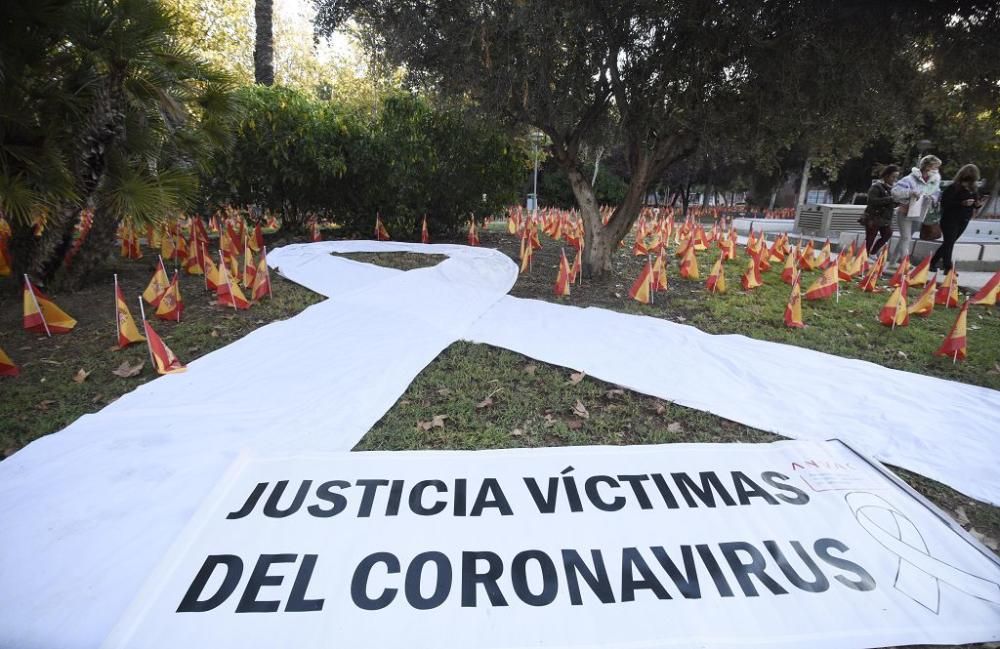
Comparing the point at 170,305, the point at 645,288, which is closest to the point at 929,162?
the point at 645,288

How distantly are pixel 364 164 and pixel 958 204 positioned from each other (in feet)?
33.6

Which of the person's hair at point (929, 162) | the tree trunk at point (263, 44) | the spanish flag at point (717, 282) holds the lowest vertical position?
the spanish flag at point (717, 282)

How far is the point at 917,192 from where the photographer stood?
8742 mm

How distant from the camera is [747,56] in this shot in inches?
229

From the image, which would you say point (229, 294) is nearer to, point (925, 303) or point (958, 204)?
point (925, 303)

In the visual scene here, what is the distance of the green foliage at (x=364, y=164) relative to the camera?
31.7ft

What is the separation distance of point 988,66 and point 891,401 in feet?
13.5

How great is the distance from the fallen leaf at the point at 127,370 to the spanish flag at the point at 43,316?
4.43ft

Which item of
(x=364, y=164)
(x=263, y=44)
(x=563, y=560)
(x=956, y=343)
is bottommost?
(x=563, y=560)

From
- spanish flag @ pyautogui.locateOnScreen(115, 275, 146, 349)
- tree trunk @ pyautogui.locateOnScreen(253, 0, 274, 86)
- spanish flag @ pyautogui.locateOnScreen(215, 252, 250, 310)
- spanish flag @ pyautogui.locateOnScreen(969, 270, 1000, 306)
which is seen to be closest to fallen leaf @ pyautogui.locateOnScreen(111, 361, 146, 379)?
spanish flag @ pyautogui.locateOnScreen(115, 275, 146, 349)

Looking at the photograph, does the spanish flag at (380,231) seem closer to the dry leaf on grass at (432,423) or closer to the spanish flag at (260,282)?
the spanish flag at (260,282)

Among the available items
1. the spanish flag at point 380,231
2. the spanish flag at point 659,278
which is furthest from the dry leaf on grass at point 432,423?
the spanish flag at point 380,231

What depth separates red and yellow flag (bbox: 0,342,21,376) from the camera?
4.27 metres

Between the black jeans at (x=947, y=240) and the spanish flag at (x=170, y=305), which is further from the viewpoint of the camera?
the black jeans at (x=947, y=240)
